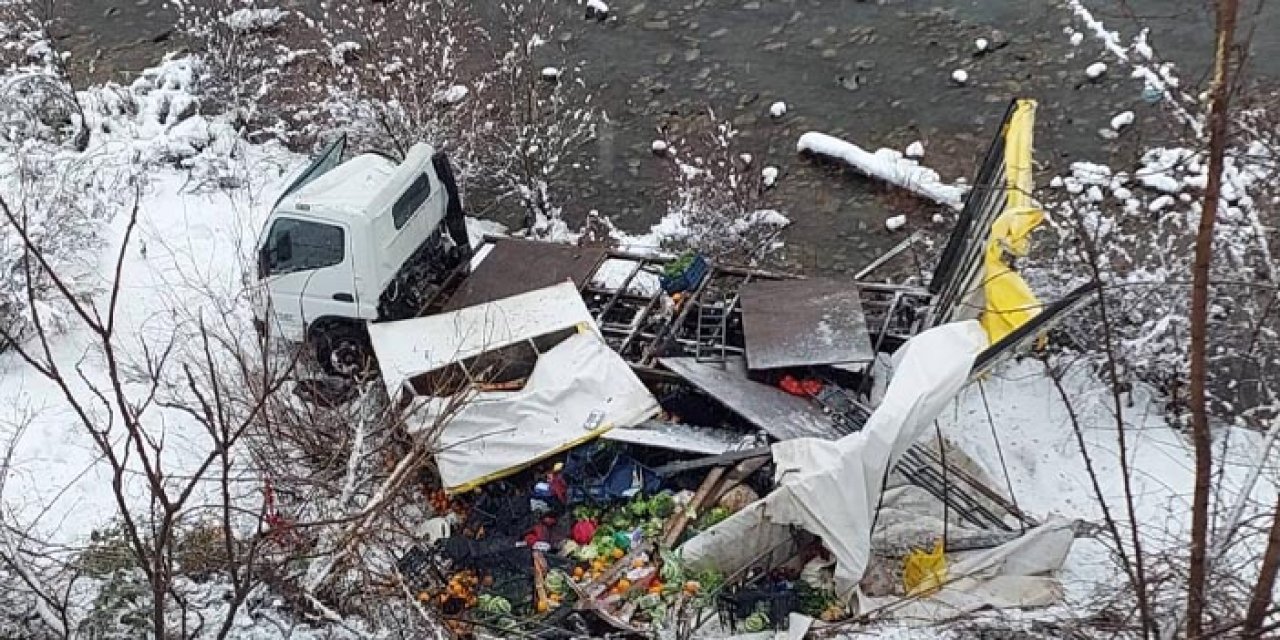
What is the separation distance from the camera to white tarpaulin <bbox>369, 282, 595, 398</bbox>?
32.6ft

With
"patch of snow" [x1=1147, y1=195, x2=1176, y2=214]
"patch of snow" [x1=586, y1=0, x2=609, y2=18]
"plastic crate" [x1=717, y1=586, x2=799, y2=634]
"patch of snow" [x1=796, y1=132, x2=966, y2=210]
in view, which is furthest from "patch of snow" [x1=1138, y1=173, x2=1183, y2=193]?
"patch of snow" [x1=586, y1=0, x2=609, y2=18]

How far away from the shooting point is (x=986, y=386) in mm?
10391

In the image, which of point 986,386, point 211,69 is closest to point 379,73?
point 211,69

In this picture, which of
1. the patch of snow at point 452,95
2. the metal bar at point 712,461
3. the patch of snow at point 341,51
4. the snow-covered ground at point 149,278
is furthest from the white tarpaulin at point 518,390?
the patch of snow at point 341,51

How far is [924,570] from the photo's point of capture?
8273 millimetres

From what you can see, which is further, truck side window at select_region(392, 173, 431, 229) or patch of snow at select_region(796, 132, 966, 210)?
patch of snow at select_region(796, 132, 966, 210)

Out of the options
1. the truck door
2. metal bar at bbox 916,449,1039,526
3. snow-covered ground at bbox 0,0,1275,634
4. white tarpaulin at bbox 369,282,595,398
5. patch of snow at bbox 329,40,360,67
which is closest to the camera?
metal bar at bbox 916,449,1039,526

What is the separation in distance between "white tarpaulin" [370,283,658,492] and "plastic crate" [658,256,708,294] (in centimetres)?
92

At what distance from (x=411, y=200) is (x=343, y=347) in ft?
4.68

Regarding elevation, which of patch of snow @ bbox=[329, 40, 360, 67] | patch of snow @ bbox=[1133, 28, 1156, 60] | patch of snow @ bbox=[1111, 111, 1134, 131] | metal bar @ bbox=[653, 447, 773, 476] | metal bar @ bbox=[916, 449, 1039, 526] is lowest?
metal bar @ bbox=[916, 449, 1039, 526]

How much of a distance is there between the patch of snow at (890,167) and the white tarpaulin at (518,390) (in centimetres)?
442

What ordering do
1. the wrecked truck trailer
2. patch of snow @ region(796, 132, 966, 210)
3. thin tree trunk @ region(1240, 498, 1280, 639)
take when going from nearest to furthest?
thin tree trunk @ region(1240, 498, 1280, 639) → the wrecked truck trailer → patch of snow @ region(796, 132, 966, 210)

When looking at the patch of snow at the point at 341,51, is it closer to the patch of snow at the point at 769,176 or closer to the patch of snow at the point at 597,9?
the patch of snow at the point at 597,9

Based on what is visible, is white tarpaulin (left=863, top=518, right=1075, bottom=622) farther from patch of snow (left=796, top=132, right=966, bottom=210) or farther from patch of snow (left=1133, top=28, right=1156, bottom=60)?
patch of snow (left=1133, top=28, right=1156, bottom=60)
